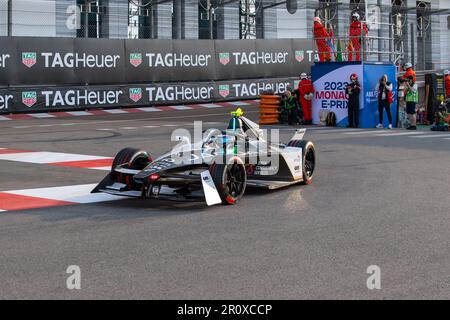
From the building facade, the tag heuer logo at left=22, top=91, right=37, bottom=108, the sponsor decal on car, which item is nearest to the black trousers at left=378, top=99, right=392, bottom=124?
the building facade

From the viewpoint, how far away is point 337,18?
37906 mm

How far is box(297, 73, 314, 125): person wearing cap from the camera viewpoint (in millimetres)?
Answer: 23297

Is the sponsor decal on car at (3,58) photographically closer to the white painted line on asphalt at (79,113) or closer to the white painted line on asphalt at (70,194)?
the white painted line on asphalt at (79,113)

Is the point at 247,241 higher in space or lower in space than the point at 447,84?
lower

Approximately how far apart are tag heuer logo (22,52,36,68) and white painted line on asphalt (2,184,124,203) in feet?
52.3

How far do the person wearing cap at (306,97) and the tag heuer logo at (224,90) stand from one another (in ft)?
24.9

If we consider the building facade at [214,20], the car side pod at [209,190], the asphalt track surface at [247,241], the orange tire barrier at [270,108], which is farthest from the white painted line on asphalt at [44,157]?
the building facade at [214,20]

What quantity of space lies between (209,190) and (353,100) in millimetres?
13654

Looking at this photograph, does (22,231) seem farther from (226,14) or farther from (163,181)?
(226,14)

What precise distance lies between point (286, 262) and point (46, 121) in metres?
18.4

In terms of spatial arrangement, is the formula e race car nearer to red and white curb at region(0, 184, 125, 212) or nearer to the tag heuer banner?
red and white curb at region(0, 184, 125, 212)

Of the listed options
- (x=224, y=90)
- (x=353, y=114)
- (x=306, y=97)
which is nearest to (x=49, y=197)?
(x=353, y=114)

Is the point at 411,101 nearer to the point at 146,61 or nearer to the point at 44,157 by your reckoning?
the point at 146,61

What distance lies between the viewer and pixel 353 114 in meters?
22.2
